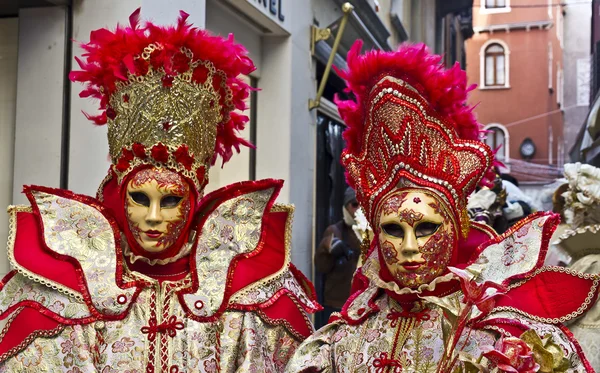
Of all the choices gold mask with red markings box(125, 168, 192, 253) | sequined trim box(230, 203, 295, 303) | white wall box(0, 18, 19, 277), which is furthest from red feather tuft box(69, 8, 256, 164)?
white wall box(0, 18, 19, 277)

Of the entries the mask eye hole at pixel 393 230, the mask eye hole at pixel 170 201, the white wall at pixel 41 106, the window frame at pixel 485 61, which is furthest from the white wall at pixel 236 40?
the window frame at pixel 485 61

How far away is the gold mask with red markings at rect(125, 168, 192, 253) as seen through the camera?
3.84 m

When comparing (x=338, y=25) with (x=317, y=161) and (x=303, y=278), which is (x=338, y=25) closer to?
(x=317, y=161)

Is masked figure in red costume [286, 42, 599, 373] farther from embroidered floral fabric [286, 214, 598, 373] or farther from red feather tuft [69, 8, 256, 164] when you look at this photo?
red feather tuft [69, 8, 256, 164]

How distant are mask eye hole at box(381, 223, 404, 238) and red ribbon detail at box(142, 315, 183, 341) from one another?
99cm

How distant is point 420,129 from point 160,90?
3.90 ft

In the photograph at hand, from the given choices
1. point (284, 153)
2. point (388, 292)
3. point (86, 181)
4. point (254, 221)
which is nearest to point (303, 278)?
point (254, 221)

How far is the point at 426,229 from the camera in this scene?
355 cm

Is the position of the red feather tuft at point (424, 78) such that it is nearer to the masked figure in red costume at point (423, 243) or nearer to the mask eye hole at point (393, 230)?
the masked figure in red costume at point (423, 243)

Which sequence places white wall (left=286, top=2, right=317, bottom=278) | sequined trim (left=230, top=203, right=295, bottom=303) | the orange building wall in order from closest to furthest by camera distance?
sequined trim (left=230, top=203, right=295, bottom=303)
white wall (left=286, top=2, right=317, bottom=278)
the orange building wall

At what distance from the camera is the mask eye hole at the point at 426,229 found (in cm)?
354

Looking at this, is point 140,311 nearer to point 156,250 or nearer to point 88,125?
point 156,250

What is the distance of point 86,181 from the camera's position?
17.7 ft

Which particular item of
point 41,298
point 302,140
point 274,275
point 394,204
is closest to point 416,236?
point 394,204
